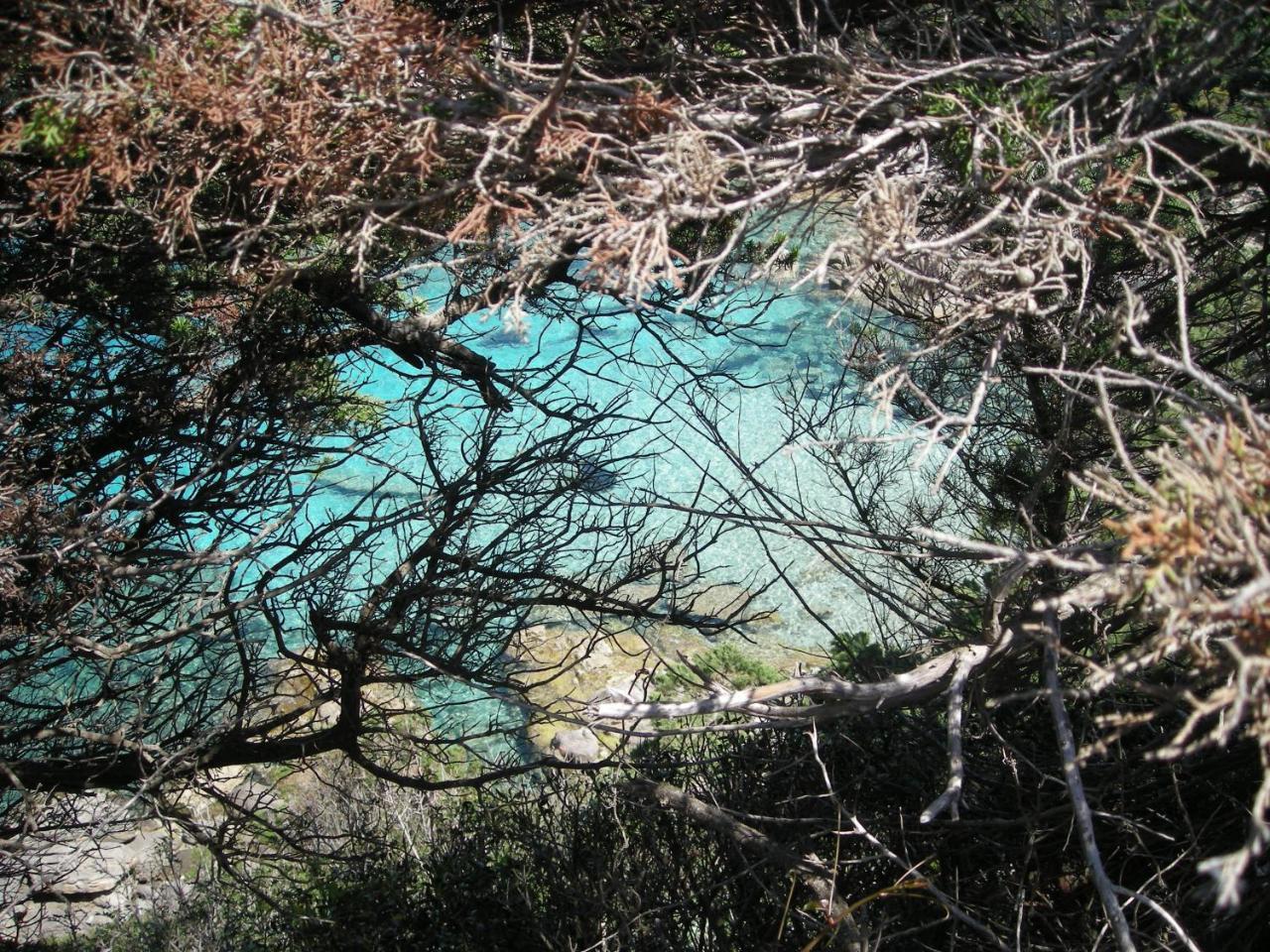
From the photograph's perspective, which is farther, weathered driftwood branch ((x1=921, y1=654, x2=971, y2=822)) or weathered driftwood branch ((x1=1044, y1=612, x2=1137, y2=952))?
weathered driftwood branch ((x1=921, y1=654, x2=971, y2=822))

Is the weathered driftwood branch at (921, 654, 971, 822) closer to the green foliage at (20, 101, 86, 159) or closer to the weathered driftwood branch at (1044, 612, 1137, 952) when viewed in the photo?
the weathered driftwood branch at (1044, 612, 1137, 952)

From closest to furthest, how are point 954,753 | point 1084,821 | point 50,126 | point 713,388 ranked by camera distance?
point 1084,821 < point 50,126 < point 954,753 < point 713,388

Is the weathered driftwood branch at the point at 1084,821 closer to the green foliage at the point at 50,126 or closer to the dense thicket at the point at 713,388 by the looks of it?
the dense thicket at the point at 713,388

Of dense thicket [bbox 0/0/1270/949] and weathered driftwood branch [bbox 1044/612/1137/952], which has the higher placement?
dense thicket [bbox 0/0/1270/949]

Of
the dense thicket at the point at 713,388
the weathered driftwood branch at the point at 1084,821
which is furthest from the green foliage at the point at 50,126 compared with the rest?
the weathered driftwood branch at the point at 1084,821

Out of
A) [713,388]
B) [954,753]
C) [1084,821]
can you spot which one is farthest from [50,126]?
[713,388]

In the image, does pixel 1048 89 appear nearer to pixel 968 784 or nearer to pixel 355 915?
pixel 968 784

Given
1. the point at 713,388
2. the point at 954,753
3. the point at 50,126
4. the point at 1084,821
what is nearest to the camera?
the point at 1084,821

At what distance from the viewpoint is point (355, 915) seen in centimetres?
525

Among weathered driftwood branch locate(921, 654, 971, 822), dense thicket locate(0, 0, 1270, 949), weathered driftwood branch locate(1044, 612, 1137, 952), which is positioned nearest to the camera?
weathered driftwood branch locate(1044, 612, 1137, 952)

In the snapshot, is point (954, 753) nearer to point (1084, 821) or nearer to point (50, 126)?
point (1084, 821)

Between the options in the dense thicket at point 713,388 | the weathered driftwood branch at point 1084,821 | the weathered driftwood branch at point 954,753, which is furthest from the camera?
the dense thicket at point 713,388

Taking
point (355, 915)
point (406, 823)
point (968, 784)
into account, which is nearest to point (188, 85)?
point (968, 784)

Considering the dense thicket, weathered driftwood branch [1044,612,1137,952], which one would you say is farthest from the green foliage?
weathered driftwood branch [1044,612,1137,952]
